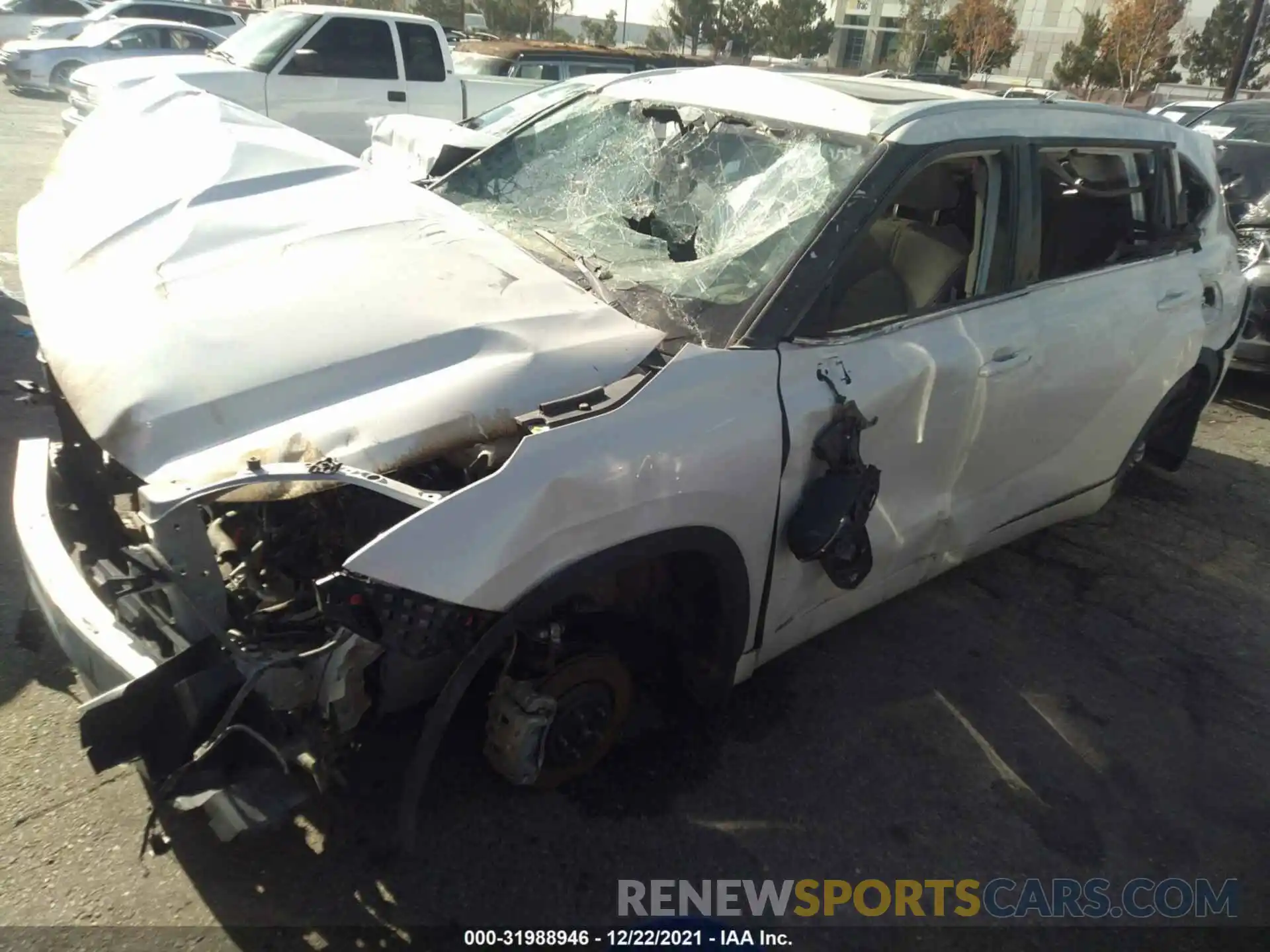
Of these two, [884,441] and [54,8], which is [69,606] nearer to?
[884,441]

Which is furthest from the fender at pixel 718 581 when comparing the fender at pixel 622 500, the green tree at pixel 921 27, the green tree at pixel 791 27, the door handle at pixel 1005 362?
the green tree at pixel 791 27

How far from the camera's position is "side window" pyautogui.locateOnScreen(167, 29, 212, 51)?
47.1ft

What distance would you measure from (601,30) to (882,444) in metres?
48.1

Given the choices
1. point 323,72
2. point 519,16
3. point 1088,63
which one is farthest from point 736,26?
point 323,72

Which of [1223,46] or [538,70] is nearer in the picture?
[538,70]

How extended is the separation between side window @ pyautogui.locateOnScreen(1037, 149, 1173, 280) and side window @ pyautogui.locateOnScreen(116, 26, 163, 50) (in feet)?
50.4

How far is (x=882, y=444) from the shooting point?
262cm

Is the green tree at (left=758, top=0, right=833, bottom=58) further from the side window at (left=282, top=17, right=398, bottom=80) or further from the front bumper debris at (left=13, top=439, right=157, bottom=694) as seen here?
the front bumper debris at (left=13, top=439, right=157, bottom=694)

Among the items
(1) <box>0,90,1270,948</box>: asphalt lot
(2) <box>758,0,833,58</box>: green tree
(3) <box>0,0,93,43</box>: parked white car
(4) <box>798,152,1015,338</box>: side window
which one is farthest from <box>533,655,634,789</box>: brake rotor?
(2) <box>758,0,833,58</box>: green tree

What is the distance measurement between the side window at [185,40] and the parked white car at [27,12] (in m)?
5.99

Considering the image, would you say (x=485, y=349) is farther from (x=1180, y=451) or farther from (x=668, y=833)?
(x=1180, y=451)

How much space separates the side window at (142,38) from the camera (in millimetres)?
14352

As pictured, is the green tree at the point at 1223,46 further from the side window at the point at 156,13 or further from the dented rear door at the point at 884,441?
the dented rear door at the point at 884,441

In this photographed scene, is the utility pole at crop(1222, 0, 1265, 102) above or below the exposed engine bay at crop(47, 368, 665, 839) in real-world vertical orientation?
above
